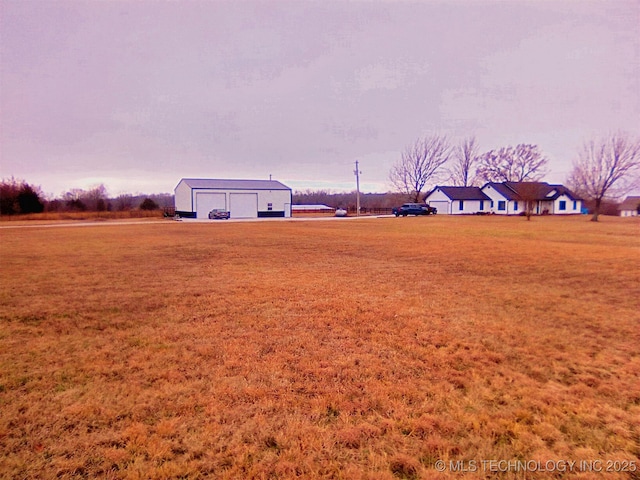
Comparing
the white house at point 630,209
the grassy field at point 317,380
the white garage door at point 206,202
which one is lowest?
the grassy field at point 317,380

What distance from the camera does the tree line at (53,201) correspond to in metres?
49.9

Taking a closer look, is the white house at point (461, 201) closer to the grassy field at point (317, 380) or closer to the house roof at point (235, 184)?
the house roof at point (235, 184)

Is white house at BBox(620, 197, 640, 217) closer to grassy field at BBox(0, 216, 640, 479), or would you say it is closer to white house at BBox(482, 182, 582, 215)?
white house at BBox(482, 182, 582, 215)

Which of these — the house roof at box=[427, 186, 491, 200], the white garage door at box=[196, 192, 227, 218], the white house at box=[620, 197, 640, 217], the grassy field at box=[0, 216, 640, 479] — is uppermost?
the house roof at box=[427, 186, 491, 200]

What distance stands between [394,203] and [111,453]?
7280cm

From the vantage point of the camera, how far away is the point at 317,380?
3.61 metres

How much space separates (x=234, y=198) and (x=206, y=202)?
13.3 feet

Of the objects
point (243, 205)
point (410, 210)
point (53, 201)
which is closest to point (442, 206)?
point (410, 210)

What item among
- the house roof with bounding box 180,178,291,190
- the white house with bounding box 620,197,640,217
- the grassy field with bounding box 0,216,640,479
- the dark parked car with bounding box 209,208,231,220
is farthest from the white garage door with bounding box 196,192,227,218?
the white house with bounding box 620,197,640,217

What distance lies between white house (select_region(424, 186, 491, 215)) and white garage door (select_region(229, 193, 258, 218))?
32.2m

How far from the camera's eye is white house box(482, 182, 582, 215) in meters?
55.6

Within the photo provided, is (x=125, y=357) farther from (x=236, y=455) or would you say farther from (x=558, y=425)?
(x=558, y=425)

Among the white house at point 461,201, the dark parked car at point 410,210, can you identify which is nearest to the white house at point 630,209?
the white house at point 461,201

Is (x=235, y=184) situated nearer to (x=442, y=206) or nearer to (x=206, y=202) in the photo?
(x=206, y=202)
